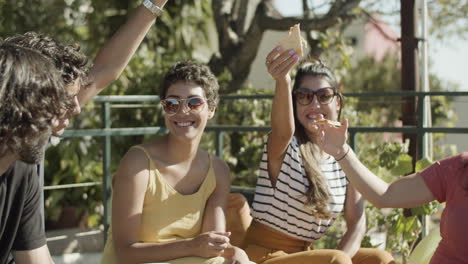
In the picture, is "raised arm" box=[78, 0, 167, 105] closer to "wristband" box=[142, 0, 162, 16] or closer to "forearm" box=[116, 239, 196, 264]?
"wristband" box=[142, 0, 162, 16]

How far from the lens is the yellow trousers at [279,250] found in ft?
10.1

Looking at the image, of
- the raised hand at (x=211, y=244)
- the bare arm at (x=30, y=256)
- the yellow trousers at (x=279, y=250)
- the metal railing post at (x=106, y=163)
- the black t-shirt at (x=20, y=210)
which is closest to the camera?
the black t-shirt at (x=20, y=210)

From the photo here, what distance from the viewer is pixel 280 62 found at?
305 cm

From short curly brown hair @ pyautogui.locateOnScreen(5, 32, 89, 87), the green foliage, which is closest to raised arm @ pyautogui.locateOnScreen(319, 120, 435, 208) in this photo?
short curly brown hair @ pyautogui.locateOnScreen(5, 32, 89, 87)

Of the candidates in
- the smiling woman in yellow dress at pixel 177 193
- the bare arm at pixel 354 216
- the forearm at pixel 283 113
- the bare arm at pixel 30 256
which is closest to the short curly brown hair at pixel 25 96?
the bare arm at pixel 30 256

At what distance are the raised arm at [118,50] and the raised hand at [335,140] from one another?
82 centimetres

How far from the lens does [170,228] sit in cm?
300

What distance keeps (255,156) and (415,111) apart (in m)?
1.98

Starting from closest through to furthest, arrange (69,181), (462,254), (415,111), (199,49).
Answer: (462,254)
(415,111)
(69,181)
(199,49)

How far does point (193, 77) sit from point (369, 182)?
0.93 m

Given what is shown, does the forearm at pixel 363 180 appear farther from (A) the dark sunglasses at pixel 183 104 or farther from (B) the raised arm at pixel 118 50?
(B) the raised arm at pixel 118 50

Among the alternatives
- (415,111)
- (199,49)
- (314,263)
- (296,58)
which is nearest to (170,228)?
(314,263)

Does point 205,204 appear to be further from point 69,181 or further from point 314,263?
point 69,181

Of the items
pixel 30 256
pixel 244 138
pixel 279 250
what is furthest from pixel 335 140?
pixel 244 138
